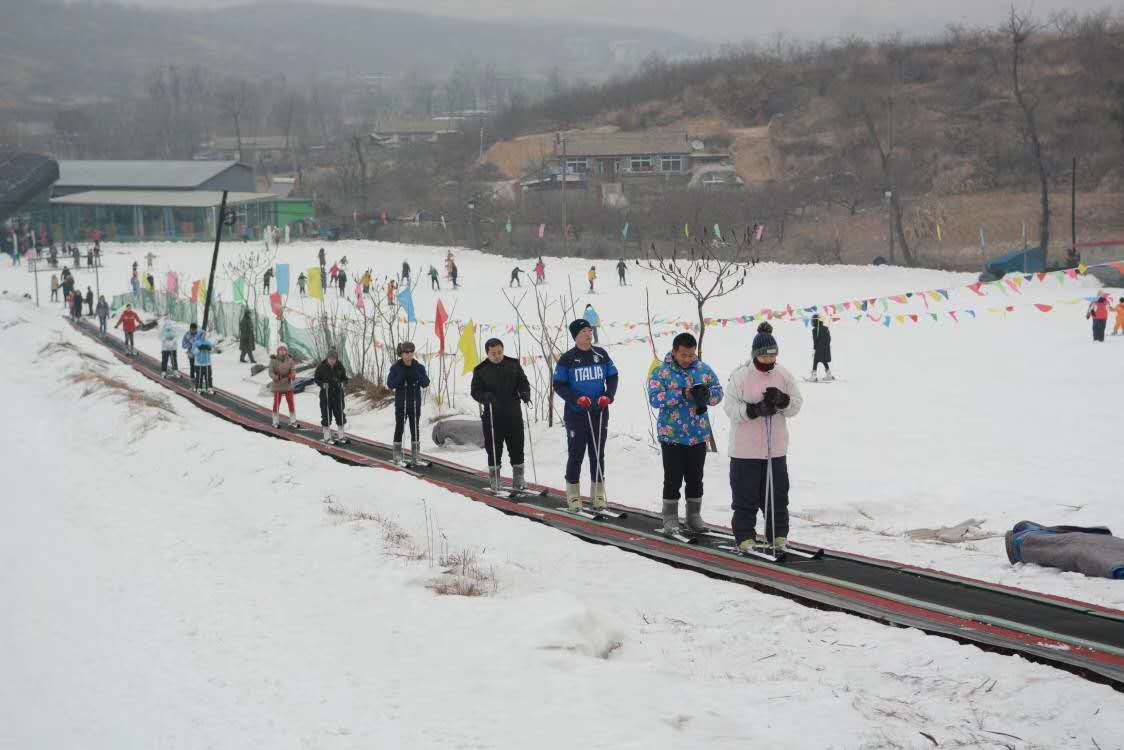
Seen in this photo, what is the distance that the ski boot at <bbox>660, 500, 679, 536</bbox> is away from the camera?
11.0 meters

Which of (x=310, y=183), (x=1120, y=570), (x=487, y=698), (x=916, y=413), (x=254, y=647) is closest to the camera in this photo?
(x=487, y=698)

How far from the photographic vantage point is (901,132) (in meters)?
96.0

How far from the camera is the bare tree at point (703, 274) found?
20.2m

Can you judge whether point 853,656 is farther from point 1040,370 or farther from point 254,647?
point 1040,370

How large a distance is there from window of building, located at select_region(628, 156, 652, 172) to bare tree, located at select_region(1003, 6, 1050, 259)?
27.9 m

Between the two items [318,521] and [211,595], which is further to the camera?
[318,521]

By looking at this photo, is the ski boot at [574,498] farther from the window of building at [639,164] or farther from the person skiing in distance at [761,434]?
the window of building at [639,164]

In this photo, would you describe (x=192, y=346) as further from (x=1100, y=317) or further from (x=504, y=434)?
(x=1100, y=317)

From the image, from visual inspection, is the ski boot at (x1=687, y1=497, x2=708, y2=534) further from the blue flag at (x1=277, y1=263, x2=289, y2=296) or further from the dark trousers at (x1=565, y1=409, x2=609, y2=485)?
the blue flag at (x1=277, y1=263, x2=289, y2=296)

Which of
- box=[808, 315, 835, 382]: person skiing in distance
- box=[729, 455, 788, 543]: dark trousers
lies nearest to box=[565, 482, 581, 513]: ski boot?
box=[729, 455, 788, 543]: dark trousers

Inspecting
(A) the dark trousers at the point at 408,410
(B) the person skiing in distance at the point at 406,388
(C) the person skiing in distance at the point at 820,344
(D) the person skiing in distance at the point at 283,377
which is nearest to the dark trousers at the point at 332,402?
(D) the person skiing in distance at the point at 283,377

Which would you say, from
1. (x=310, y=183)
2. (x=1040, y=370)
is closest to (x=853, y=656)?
(x=1040, y=370)

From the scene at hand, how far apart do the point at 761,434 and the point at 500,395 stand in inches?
162

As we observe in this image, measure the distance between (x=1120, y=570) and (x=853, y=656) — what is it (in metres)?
2.69
